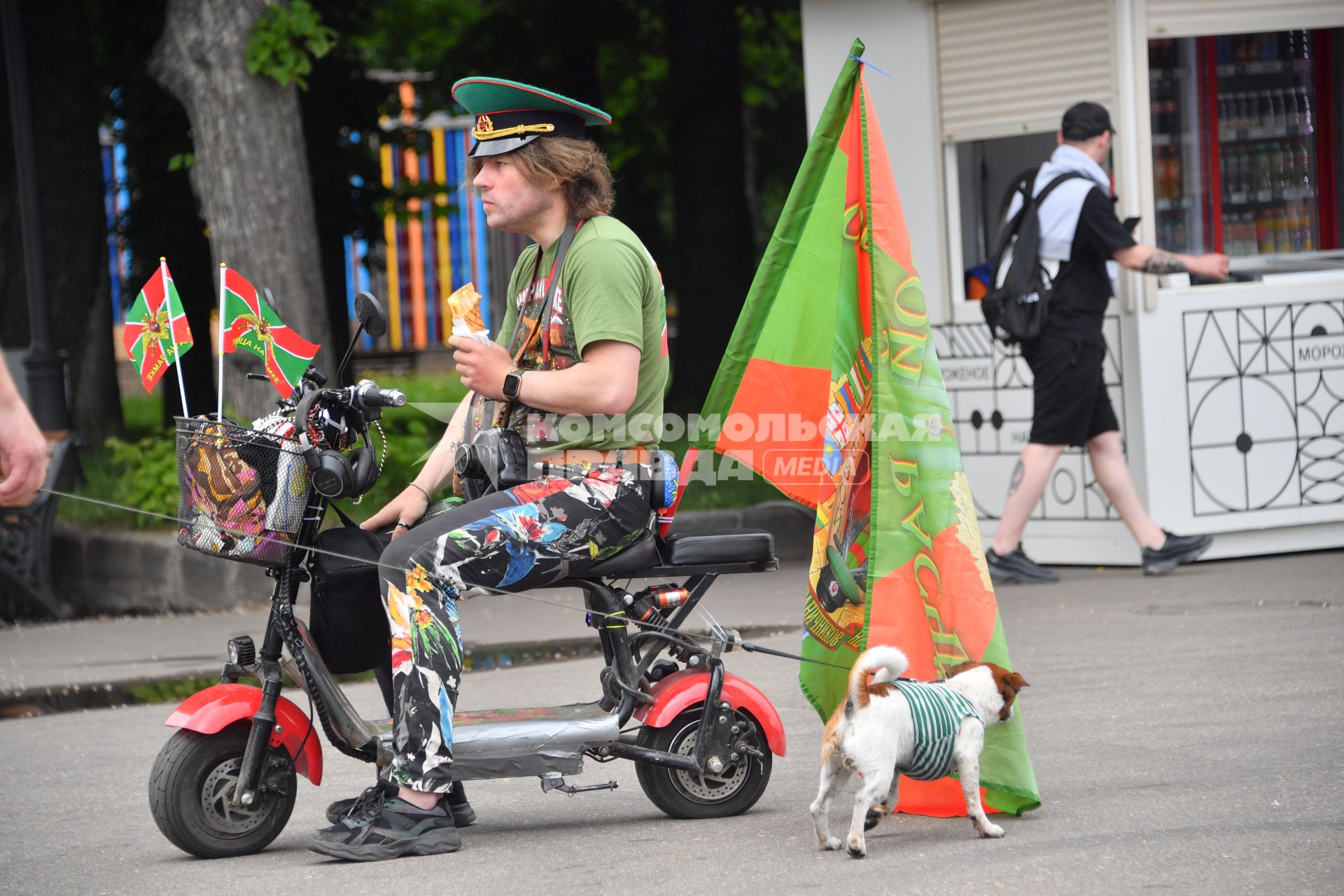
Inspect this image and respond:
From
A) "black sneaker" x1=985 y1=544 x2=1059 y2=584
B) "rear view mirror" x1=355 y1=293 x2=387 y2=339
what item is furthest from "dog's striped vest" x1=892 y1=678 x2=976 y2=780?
"black sneaker" x1=985 y1=544 x2=1059 y2=584

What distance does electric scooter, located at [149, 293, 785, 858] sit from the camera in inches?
157

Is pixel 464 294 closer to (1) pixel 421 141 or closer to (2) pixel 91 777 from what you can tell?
(2) pixel 91 777

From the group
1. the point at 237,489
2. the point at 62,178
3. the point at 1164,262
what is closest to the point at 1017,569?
the point at 1164,262

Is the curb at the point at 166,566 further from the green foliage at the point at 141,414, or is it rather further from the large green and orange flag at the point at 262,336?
the green foliage at the point at 141,414

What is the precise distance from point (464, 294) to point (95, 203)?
36.8 feet

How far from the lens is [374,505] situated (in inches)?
374

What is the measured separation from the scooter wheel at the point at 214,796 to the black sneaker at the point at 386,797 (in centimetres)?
13

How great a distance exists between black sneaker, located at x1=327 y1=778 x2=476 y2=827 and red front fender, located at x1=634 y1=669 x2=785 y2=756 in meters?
0.60

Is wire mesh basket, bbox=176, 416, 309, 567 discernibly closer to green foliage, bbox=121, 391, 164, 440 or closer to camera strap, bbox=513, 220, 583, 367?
camera strap, bbox=513, 220, 583, 367

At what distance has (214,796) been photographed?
412 centimetres

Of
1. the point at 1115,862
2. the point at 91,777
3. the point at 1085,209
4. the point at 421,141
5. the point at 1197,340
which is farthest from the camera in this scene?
the point at 421,141

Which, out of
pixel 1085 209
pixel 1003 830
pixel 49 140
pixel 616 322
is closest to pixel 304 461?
pixel 616 322

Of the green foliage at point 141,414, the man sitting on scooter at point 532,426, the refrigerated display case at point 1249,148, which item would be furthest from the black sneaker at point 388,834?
the green foliage at point 141,414

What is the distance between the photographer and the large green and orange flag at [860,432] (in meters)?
4.26
